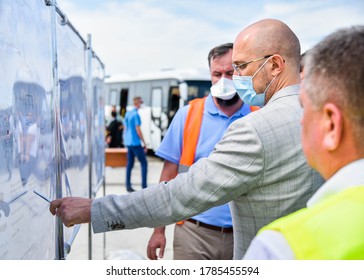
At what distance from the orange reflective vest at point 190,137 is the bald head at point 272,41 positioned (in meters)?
0.94

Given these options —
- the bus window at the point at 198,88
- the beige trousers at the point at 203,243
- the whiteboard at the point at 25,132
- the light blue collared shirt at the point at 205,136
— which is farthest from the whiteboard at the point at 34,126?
the bus window at the point at 198,88

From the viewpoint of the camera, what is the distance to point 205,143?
297 cm

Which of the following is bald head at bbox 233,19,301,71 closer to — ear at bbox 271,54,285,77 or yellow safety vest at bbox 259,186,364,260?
ear at bbox 271,54,285,77

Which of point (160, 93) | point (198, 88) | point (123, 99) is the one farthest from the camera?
point (123, 99)

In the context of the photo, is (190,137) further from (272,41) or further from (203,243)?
(272,41)

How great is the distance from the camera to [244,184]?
1781 millimetres

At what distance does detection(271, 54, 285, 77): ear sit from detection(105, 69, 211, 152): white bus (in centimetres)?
1362

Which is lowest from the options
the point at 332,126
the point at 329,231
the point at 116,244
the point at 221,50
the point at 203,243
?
the point at 116,244

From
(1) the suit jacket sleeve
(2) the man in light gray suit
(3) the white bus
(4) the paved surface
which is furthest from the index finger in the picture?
(3) the white bus

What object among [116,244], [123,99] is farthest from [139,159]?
[123,99]

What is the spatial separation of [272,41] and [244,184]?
0.67 meters

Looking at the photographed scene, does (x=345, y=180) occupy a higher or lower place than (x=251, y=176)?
higher

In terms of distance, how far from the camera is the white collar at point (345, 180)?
84 centimetres
